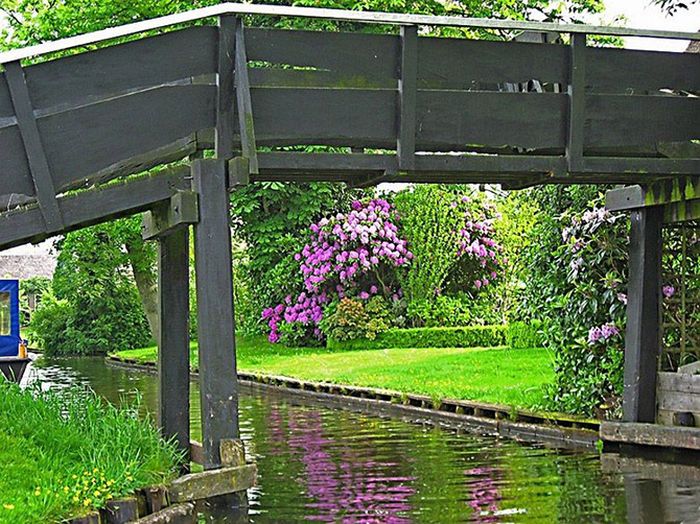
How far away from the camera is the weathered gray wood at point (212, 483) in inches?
321

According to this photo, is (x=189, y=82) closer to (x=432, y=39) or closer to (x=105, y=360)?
(x=432, y=39)

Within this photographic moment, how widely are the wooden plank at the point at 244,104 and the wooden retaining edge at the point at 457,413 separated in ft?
16.1

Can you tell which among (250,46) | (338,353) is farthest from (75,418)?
(338,353)

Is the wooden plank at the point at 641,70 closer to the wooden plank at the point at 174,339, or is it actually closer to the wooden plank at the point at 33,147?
the wooden plank at the point at 174,339

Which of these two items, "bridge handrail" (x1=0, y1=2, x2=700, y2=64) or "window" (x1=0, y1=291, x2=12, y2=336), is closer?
"bridge handrail" (x1=0, y1=2, x2=700, y2=64)

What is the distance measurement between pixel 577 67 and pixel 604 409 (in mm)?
4106

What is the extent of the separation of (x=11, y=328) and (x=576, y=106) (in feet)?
47.3

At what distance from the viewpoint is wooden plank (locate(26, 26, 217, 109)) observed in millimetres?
8375

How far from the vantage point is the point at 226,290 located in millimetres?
8758

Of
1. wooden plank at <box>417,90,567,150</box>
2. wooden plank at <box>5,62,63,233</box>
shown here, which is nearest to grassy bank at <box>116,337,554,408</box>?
wooden plank at <box>417,90,567,150</box>

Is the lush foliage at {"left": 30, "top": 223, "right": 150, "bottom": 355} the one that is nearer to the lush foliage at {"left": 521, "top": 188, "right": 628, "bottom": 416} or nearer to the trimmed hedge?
the trimmed hedge

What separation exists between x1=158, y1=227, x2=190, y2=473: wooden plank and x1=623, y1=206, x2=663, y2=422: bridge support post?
4.24m

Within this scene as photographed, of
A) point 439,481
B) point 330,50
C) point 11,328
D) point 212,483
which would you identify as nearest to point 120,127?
point 330,50

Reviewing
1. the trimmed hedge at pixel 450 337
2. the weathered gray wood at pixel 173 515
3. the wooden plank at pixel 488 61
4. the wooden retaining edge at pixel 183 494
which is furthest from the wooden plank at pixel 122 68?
the trimmed hedge at pixel 450 337
